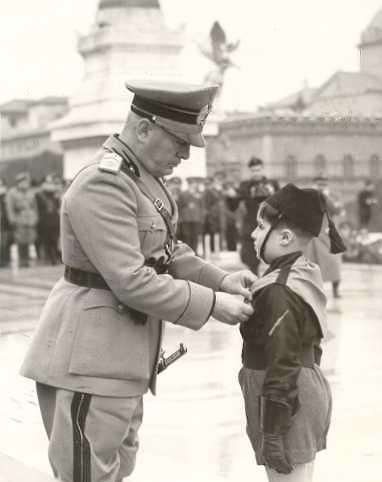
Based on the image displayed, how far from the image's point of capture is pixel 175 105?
12.7 feet

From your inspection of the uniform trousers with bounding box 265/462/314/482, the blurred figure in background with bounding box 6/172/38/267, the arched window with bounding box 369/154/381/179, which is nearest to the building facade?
the arched window with bounding box 369/154/381/179

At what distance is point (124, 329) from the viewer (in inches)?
153

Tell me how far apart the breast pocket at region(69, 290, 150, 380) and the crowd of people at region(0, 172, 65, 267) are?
17306mm

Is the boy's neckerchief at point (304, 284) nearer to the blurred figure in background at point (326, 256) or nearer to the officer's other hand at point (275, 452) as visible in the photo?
the officer's other hand at point (275, 452)

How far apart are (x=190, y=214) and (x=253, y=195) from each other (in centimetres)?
741

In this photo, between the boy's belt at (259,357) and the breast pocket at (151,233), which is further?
the boy's belt at (259,357)

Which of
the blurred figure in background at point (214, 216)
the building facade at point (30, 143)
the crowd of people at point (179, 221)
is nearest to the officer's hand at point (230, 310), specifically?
→ the crowd of people at point (179, 221)

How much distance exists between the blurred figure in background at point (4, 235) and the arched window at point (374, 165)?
2055 inches

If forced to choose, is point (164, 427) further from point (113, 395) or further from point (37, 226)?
point (37, 226)

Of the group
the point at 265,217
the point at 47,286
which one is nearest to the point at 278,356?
the point at 265,217

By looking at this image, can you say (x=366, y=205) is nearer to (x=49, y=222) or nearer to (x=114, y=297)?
(x=49, y=222)

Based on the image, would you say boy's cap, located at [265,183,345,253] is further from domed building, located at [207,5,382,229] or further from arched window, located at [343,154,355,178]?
arched window, located at [343,154,355,178]

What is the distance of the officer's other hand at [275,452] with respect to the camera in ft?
13.3

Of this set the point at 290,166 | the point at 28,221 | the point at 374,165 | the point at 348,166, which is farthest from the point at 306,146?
the point at 28,221
